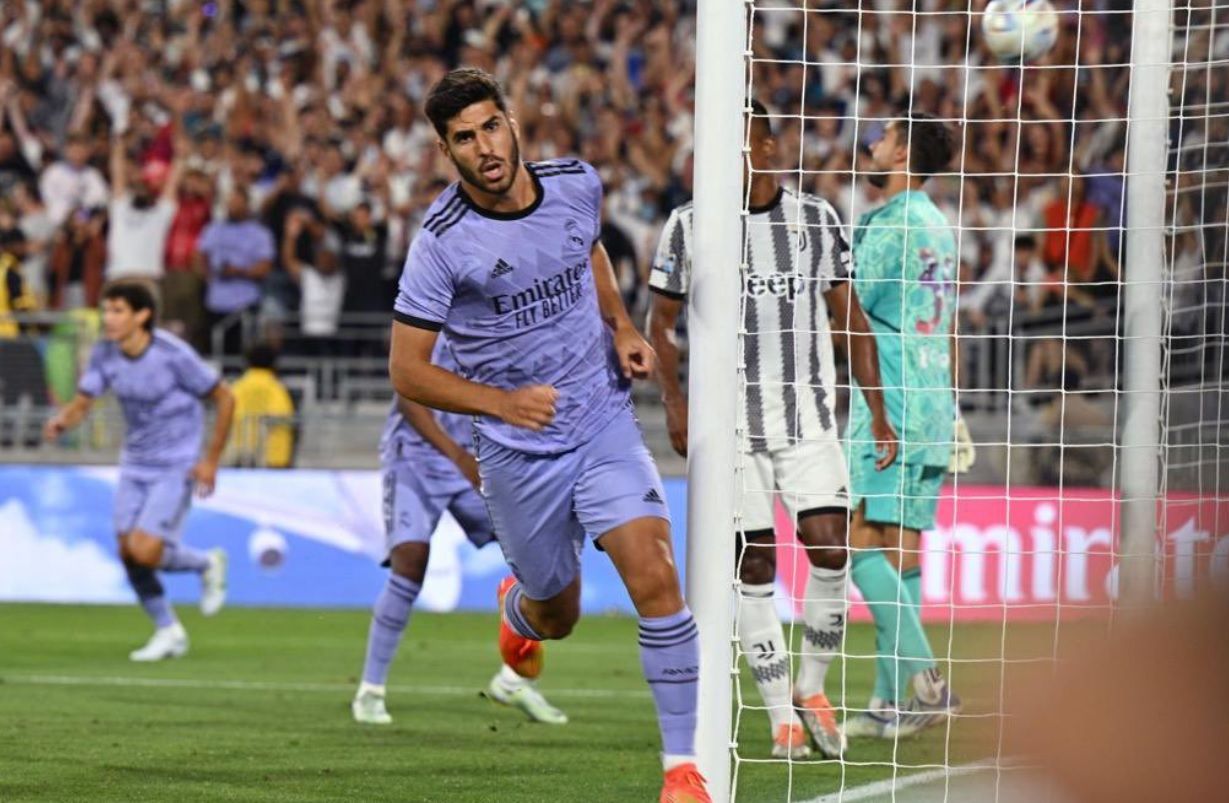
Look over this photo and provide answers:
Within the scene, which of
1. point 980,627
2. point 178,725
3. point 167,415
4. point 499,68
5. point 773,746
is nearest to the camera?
point 773,746

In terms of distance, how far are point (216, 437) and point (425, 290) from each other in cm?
732

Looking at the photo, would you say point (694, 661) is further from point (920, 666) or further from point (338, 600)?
point (338, 600)

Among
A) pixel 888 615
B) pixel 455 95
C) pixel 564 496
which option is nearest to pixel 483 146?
pixel 455 95

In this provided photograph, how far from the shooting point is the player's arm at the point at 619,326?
5762mm

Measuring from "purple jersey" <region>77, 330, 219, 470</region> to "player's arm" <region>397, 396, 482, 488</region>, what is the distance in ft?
14.2

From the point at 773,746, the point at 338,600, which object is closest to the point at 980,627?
the point at 338,600

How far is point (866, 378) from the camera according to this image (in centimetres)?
761

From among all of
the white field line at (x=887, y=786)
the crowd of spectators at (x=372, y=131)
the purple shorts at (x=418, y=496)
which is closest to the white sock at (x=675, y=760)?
the white field line at (x=887, y=786)

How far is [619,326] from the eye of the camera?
5.92 meters

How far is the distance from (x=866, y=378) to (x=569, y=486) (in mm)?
2228

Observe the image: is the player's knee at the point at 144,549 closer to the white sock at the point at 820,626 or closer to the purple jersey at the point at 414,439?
the purple jersey at the point at 414,439

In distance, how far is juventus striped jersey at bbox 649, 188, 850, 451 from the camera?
7.41 meters

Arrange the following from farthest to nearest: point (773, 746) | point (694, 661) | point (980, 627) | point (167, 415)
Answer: point (980, 627) → point (167, 415) → point (773, 746) → point (694, 661)

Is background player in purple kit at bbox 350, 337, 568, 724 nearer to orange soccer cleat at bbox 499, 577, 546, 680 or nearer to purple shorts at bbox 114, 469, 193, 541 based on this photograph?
orange soccer cleat at bbox 499, 577, 546, 680
